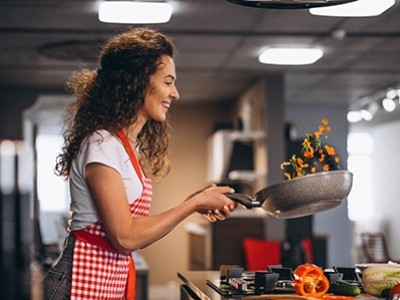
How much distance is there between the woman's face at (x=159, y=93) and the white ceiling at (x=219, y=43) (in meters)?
2.44

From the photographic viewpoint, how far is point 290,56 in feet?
24.1

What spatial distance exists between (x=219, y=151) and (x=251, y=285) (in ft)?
22.6

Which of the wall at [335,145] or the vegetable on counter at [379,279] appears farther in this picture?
the wall at [335,145]

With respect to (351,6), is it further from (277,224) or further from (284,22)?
(277,224)

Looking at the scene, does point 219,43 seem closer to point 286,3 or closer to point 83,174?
point 286,3

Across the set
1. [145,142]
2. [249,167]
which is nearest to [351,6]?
[145,142]

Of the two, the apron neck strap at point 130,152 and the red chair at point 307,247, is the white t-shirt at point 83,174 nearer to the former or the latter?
the apron neck strap at point 130,152

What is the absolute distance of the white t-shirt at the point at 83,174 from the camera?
2.24 metres

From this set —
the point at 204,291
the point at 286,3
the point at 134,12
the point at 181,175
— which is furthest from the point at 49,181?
the point at 204,291

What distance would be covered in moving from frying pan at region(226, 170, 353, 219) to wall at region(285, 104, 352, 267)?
8882mm

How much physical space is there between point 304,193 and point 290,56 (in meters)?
5.25

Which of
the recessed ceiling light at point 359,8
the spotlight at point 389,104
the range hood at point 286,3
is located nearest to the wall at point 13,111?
the spotlight at point 389,104

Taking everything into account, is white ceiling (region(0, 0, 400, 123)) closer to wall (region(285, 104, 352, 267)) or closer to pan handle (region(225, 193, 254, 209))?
wall (region(285, 104, 352, 267))

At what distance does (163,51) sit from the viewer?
2371 millimetres
